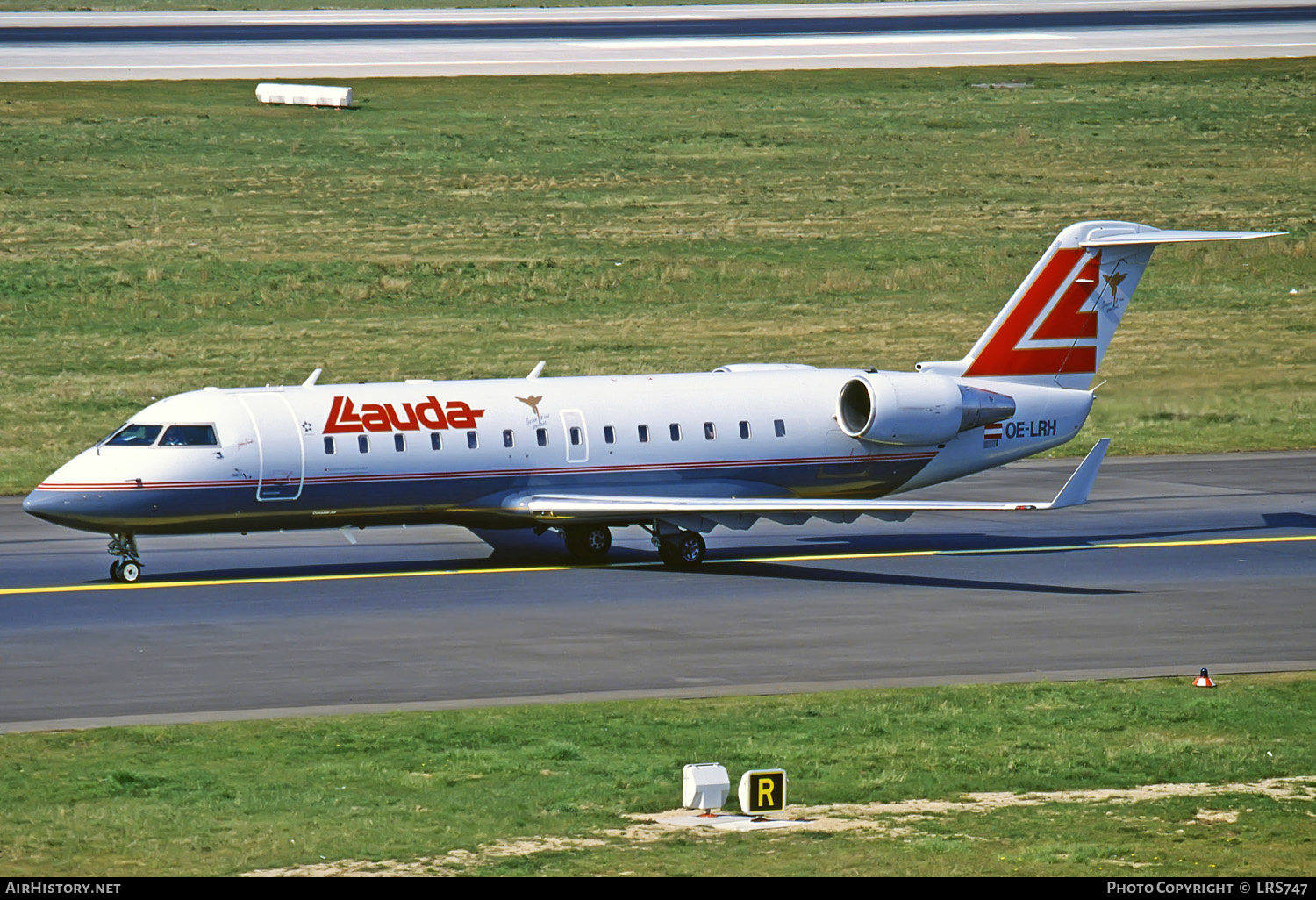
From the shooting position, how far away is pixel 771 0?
136875mm

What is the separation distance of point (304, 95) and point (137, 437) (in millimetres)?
56566

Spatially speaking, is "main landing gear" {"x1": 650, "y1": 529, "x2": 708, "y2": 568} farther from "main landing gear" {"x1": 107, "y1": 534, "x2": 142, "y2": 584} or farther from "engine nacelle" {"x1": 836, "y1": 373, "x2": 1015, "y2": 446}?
"main landing gear" {"x1": 107, "y1": 534, "x2": 142, "y2": 584}

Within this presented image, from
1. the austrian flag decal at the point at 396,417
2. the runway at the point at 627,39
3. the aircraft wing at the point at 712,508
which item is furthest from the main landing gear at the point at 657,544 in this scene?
the runway at the point at 627,39

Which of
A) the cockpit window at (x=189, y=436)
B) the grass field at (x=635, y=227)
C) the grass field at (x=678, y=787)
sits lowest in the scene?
the grass field at (x=678, y=787)

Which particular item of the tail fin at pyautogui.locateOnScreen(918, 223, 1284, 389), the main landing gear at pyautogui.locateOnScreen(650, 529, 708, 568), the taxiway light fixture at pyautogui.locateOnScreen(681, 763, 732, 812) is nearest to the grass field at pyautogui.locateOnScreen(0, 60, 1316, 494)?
the tail fin at pyautogui.locateOnScreen(918, 223, 1284, 389)

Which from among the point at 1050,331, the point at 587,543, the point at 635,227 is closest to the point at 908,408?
the point at 1050,331

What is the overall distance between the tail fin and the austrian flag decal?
9211 millimetres

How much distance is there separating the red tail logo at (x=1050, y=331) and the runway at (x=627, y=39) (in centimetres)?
5712

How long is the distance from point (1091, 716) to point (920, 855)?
6.46m

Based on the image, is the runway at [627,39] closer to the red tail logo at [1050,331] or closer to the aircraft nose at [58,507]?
the red tail logo at [1050,331]

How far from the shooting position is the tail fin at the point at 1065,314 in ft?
125

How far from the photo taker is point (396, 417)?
110 ft

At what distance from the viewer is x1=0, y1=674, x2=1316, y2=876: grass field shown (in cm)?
1786

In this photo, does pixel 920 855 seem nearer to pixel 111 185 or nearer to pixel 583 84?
pixel 111 185
